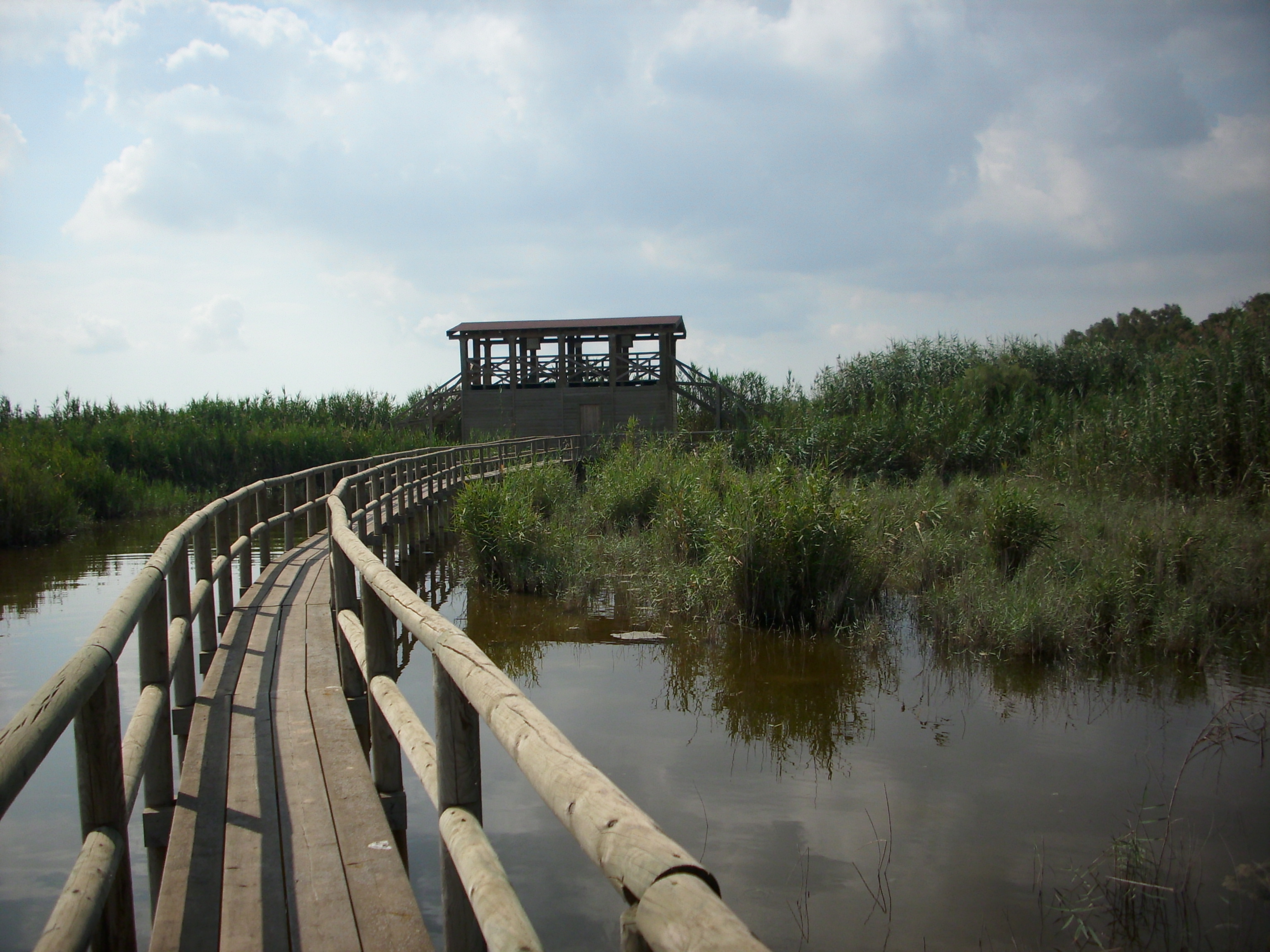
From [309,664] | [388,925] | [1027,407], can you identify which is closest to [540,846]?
[309,664]

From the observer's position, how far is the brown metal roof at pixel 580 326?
32250 mm

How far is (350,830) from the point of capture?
3672 mm

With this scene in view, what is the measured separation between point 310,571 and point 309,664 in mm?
4011

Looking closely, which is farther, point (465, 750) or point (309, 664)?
point (309, 664)

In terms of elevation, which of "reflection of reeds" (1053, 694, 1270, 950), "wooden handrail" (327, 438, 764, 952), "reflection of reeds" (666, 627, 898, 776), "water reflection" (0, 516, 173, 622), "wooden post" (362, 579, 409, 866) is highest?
"wooden handrail" (327, 438, 764, 952)

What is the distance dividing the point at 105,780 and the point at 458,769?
101 centimetres

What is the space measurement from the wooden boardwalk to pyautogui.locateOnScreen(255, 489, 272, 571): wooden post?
3.54 meters

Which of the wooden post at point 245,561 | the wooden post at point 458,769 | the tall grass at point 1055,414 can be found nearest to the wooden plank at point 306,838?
the wooden post at point 458,769

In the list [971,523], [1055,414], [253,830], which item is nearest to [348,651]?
[253,830]

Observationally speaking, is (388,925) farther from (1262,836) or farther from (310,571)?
(310,571)

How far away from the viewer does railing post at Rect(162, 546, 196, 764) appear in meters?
5.03

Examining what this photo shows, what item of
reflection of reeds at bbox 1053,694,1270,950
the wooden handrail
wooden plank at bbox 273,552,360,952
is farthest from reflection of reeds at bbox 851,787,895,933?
the wooden handrail

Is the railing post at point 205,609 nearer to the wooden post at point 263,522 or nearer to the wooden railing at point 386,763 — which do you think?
the wooden railing at point 386,763

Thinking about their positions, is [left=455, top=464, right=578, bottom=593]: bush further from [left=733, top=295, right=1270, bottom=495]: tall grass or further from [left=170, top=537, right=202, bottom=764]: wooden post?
[left=170, top=537, right=202, bottom=764]: wooden post
